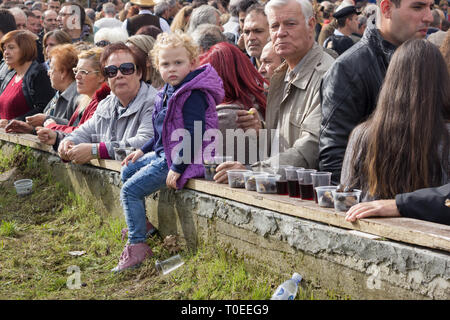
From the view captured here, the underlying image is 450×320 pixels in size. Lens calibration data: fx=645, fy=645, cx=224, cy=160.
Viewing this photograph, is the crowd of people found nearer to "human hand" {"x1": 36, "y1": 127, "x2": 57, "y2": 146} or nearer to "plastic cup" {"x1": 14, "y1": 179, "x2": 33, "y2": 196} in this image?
"human hand" {"x1": 36, "y1": 127, "x2": 57, "y2": 146}

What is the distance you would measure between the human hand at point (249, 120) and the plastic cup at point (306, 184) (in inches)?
40.1

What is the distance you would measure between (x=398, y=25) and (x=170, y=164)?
2019 mm

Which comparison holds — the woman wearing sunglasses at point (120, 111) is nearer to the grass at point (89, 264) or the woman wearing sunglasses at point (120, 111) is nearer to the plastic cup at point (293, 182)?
the grass at point (89, 264)

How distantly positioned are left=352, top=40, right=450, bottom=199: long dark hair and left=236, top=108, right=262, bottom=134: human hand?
1593 mm

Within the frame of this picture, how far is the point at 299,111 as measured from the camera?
464 cm

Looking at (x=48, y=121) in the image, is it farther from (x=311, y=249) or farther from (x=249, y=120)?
(x=311, y=249)

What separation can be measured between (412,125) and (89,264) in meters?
2.97

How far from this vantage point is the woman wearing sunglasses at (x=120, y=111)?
5.98m

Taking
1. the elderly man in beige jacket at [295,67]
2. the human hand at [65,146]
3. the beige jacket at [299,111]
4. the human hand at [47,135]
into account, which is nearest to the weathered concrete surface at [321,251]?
the elderly man in beige jacket at [295,67]

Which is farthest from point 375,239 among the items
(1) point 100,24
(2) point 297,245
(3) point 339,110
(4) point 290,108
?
(1) point 100,24

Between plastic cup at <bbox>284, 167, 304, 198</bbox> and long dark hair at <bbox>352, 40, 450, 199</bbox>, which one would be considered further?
plastic cup at <bbox>284, 167, 304, 198</bbox>

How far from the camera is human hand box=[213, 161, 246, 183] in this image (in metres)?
4.72

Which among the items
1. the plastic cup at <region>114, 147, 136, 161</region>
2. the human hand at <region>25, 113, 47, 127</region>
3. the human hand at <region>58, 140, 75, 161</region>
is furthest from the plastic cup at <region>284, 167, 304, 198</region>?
the human hand at <region>25, 113, 47, 127</region>

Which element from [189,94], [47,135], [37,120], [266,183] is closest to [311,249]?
[266,183]
